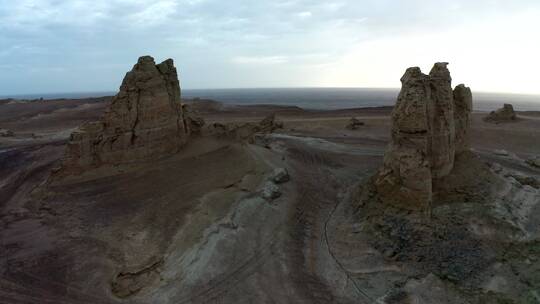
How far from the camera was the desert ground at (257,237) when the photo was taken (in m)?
12.7

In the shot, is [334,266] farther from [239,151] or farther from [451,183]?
[239,151]

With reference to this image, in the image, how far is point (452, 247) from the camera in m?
13.3

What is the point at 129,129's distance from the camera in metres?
20.9

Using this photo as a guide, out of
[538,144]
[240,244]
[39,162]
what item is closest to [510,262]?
[240,244]

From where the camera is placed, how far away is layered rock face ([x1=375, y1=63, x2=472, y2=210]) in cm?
1474

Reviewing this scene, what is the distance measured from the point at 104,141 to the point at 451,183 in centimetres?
1675

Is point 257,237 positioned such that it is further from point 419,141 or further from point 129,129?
point 129,129

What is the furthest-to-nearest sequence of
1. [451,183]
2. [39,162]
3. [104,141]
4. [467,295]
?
[39,162] → [104,141] → [451,183] → [467,295]

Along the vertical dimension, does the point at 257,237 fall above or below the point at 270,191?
below

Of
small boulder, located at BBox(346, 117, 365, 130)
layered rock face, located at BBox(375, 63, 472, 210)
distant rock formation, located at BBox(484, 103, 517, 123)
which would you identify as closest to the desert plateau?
layered rock face, located at BBox(375, 63, 472, 210)

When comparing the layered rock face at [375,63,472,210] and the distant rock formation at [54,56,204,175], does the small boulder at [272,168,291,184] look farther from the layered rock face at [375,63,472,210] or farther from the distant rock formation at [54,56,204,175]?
the distant rock formation at [54,56,204,175]

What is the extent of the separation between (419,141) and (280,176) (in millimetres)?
6884

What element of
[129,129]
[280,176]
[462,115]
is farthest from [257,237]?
[462,115]

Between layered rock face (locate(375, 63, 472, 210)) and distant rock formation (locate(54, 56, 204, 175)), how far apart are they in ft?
39.3
